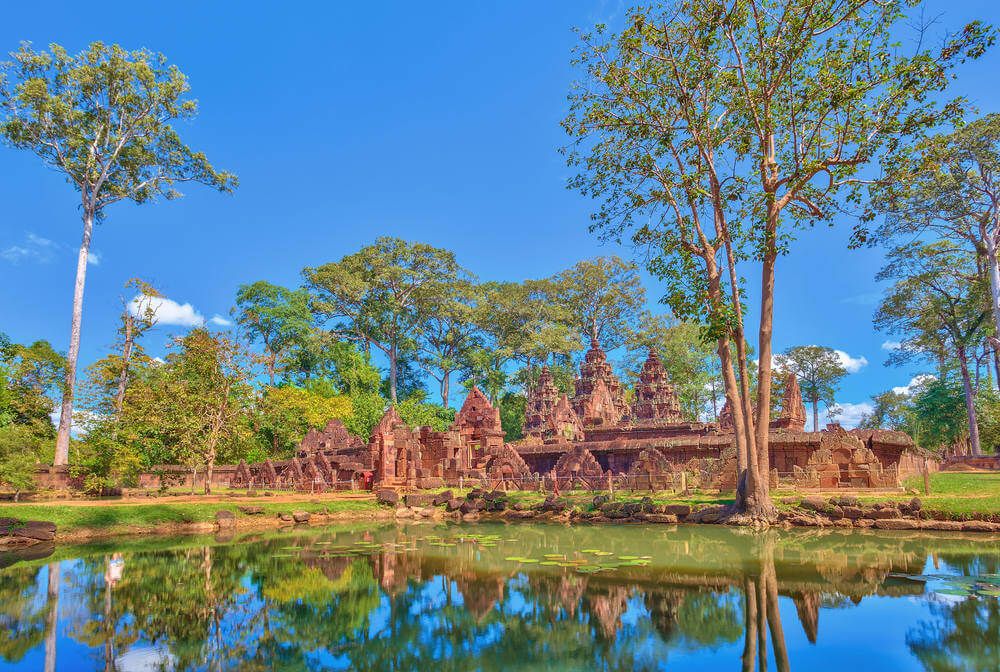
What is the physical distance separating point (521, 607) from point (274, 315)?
4821 cm

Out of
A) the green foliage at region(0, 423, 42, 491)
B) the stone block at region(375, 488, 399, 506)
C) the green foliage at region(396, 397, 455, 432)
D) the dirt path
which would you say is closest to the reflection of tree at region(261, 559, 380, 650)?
the dirt path

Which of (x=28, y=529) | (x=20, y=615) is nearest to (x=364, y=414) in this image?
(x=28, y=529)

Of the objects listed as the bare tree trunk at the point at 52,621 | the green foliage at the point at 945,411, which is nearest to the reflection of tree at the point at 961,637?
the bare tree trunk at the point at 52,621

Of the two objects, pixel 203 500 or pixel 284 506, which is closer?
pixel 284 506

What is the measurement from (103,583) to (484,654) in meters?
7.72

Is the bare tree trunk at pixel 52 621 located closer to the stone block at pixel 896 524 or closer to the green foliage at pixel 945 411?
the stone block at pixel 896 524

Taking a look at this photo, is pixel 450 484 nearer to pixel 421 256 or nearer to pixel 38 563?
pixel 38 563

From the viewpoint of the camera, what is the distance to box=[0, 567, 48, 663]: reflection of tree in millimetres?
6443

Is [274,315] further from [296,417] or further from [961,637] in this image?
[961,637]

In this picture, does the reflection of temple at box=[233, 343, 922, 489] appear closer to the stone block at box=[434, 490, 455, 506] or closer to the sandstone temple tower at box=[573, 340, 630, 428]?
the sandstone temple tower at box=[573, 340, 630, 428]

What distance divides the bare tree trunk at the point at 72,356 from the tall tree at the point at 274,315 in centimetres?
2146

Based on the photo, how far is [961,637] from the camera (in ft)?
19.6

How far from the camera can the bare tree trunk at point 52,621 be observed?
234 inches

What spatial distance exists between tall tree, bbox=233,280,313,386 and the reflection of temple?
49.7 ft
